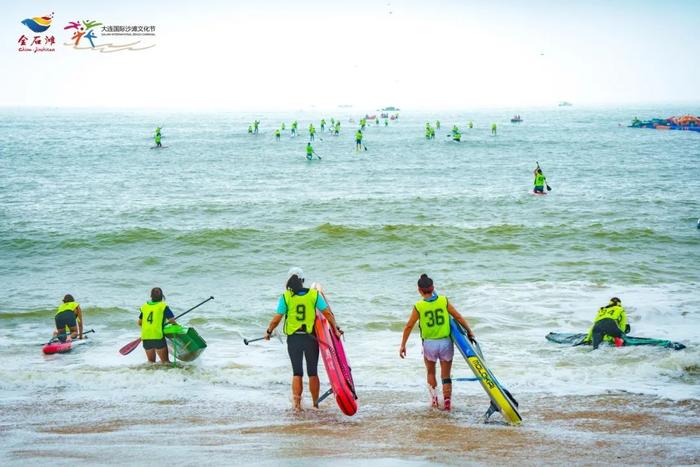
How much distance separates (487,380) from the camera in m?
7.64

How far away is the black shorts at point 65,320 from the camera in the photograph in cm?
1159

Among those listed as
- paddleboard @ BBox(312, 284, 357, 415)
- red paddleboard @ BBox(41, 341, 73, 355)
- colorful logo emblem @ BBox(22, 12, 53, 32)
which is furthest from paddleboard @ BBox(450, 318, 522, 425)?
colorful logo emblem @ BBox(22, 12, 53, 32)

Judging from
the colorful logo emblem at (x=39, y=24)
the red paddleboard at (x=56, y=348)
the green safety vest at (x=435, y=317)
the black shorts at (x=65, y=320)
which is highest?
the colorful logo emblem at (x=39, y=24)

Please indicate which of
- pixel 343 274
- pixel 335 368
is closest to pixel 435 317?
pixel 335 368

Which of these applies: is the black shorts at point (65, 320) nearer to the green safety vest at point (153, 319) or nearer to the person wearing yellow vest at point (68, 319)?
the person wearing yellow vest at point (68, 319)

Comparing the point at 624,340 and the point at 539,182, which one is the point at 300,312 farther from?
the point at 539,182

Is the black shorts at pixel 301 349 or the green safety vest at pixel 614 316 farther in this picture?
the green safety vest at pixel 614 316

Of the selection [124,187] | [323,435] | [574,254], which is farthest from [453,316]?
[124,187]

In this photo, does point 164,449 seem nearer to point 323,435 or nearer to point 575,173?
point 323,435

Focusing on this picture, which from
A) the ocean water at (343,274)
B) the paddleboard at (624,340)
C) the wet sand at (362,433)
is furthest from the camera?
the paddleboard at (624,340)

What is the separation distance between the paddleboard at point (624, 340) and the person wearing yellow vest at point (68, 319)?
807 cm

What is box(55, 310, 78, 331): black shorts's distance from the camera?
11.6 meters

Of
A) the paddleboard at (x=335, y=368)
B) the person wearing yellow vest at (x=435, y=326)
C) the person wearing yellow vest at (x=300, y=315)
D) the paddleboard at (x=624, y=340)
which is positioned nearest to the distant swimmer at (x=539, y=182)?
the paddleboard at (x=624, y=340)

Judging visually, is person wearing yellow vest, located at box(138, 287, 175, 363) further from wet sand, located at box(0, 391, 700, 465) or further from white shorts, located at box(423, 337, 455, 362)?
white shorts, located at box(423, 337, 455, 362)
